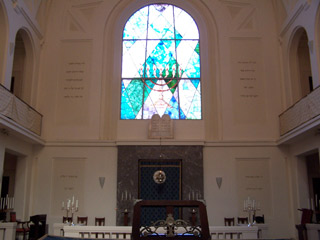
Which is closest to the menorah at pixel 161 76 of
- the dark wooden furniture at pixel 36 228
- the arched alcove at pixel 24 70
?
the arched alcove at pixel 24 70

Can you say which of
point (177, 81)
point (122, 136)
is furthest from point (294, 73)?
point (122, 136)

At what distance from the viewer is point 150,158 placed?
47.3ft

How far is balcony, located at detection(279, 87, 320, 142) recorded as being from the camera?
1138 cm

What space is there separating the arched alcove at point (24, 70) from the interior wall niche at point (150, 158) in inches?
162

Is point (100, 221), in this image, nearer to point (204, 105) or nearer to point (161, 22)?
point (204, 105)

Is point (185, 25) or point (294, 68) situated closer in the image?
point (294, 68)

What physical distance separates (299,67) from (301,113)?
3380 mm

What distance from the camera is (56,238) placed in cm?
643

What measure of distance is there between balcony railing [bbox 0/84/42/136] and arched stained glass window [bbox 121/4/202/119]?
317 cm

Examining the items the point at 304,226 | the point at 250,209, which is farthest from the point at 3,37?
the point at 304,226

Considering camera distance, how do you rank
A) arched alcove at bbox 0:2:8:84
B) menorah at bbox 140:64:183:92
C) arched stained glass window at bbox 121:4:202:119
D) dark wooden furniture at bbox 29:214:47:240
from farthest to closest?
menorah at bbox 140:64:183:92
arched stained glass window at bbox 121:4:202:119
arched alcove at bbox 0:2:8:84
dark wooden furniture at bbox 29:214:47:240

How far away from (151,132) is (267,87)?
4759mm

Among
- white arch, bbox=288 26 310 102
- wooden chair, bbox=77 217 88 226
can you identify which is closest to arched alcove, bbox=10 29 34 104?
wooden chair, bbox=77 217 88 226

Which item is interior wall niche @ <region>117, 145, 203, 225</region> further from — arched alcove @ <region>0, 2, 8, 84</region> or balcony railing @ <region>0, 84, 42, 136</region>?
arched alcove @ <region>0, 2, 8, 84</region>
